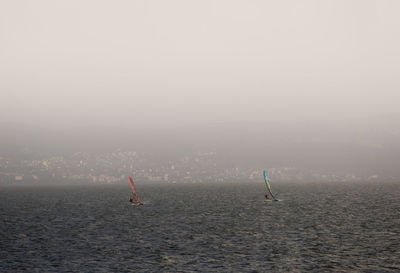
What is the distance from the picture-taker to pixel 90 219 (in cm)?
10638

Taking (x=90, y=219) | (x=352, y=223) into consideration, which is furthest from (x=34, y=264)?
(x=352, y=223)

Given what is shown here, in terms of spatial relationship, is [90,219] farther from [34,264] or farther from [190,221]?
[34,264]

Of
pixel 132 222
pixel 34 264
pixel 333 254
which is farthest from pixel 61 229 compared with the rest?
pixel 333 254

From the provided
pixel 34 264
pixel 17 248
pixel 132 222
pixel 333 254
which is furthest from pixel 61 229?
pixel 333 254

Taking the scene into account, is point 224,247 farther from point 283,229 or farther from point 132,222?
point 132,222

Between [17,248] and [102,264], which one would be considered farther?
[17,248]

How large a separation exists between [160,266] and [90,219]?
60.7m

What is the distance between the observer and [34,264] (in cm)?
5247

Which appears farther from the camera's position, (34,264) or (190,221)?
(190,221)

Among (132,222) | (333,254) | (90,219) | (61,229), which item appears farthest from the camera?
(90,219)

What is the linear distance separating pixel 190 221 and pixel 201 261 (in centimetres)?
4559

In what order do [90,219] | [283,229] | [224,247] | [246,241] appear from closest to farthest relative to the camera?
[224,247]
[246,241]
[283,229]
[90,219]

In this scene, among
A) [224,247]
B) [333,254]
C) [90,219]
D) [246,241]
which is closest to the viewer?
[333,254]

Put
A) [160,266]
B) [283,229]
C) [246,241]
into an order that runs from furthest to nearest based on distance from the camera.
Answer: [283,229]
[246,241]
[160,266]
